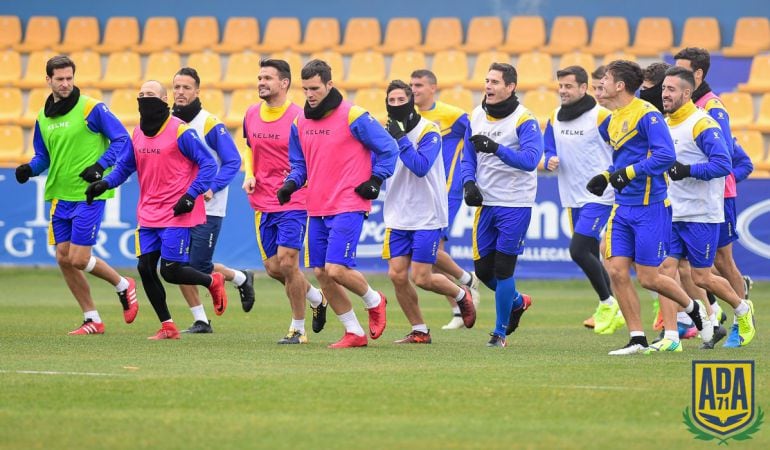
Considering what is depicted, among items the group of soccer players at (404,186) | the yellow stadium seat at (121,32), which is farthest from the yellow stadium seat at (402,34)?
the group of soccer players at (404,186)

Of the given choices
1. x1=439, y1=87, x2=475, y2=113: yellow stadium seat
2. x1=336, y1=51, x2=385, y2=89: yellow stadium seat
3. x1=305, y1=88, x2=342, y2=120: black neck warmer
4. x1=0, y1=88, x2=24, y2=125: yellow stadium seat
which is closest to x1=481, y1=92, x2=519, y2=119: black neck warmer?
x1=305, y1=88, x2=342, y2=120: black neck warmer

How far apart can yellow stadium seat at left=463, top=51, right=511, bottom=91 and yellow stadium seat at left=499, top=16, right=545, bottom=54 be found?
0.59m

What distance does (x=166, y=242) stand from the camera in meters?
12.5

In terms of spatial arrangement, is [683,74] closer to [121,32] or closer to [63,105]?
[63,105]

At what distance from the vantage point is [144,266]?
12523 mm

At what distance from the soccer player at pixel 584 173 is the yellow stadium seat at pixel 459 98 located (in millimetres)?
9551

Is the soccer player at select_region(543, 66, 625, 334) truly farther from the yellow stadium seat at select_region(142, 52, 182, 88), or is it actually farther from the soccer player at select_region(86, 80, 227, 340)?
the yellow stadium seat at select_region(142, 52, 182, 88)

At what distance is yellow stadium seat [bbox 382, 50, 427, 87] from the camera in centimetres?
2529

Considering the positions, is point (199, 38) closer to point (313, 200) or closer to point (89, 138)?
point (89, 138)

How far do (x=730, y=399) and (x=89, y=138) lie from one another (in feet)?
23.6

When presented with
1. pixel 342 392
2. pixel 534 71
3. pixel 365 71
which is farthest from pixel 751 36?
pixel 342 392

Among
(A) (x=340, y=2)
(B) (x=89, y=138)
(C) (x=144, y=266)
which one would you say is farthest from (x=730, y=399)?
(A) (x=340, y=2)

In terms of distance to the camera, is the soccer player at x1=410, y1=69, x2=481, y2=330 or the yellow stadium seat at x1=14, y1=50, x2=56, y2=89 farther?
the yellow stadium seat at x1=14, y1=50, x2=56, y2=89

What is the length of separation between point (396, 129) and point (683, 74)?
2.45m
